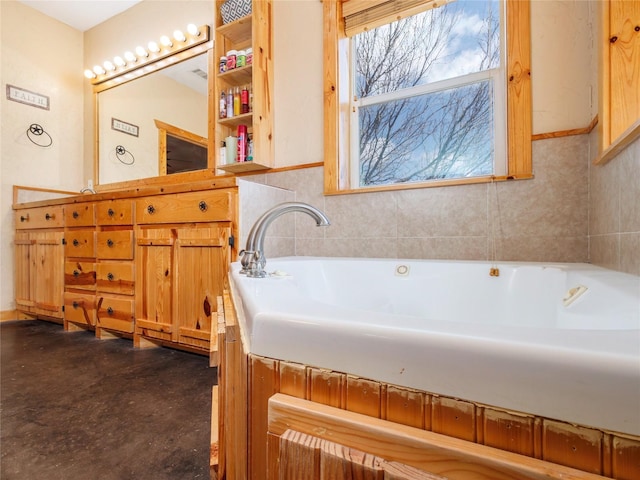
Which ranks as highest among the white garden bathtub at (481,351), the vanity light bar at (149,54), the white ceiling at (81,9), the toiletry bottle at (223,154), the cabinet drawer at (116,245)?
the white ceiling at (81,9)

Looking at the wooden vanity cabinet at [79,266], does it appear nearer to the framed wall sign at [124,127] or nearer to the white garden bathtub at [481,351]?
the framed wall sign at [124,127]

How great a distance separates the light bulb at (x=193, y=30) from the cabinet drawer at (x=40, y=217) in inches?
63.8

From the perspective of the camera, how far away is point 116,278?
187cm

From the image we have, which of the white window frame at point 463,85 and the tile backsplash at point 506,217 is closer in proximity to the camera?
the tile backsplash at point 506,217

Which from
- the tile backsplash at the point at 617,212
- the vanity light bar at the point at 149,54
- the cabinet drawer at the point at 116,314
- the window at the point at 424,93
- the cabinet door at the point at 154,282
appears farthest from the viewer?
the vanity light bar at the point at 149,54

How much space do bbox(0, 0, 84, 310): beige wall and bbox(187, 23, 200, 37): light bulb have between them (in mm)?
1532

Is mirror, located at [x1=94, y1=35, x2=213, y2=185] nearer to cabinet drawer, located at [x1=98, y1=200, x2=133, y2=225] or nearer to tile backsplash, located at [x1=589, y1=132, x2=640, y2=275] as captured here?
cabinet drawer, located at [x1=98, y1=200, x2=133, y2=225]

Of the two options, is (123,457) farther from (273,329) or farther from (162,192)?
(162,192)

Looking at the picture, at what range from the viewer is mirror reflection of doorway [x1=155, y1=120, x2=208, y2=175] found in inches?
92.2

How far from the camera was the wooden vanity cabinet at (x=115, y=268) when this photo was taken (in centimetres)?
182

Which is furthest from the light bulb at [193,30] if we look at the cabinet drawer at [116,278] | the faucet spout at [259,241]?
the faucet spout at [259,241]

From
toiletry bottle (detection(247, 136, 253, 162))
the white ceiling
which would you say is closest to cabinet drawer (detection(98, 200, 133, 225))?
toiletry bottle (detection(247, 136, 253, 162))

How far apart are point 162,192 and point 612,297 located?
6.15 feet

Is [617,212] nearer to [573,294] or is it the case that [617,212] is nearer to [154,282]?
[573,294]
